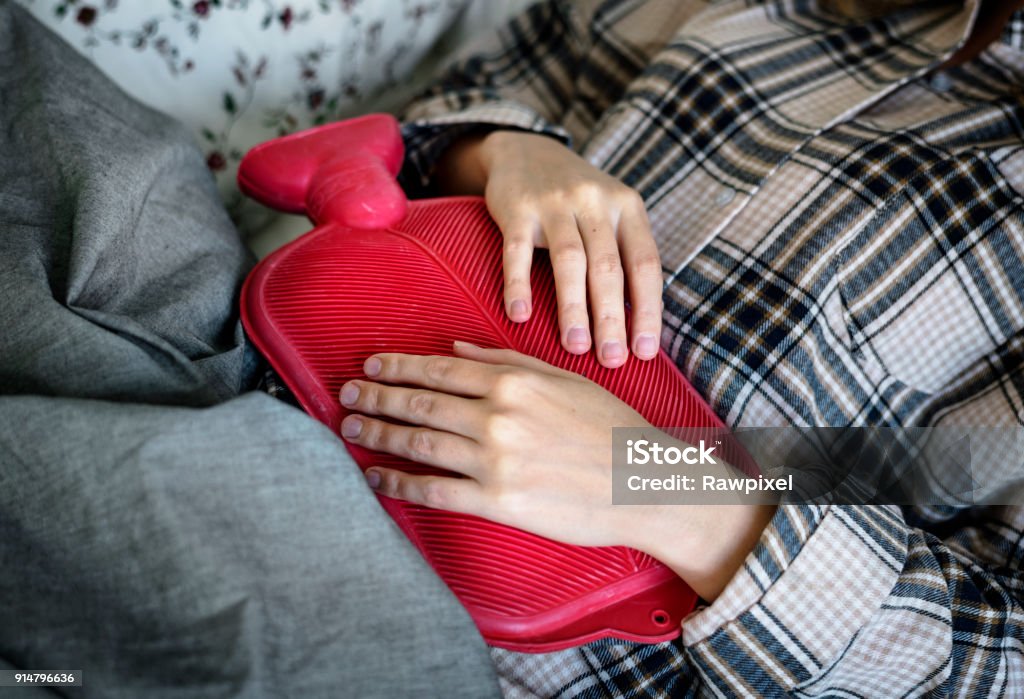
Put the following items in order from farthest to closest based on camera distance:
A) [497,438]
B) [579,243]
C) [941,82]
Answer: [941,82] → [579,243] → [497,438]

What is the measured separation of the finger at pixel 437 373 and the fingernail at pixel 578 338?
0.08m

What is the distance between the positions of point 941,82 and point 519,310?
1.93ft

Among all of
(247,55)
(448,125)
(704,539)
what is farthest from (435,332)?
(247,55)

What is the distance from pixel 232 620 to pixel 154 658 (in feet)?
0.18

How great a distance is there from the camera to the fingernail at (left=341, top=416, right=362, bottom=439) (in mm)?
593

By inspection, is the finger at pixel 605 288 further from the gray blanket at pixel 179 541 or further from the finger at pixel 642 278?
the gray blanket at pixel 179 541

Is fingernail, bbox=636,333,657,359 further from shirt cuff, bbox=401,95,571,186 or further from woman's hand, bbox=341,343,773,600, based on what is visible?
shirt cuff, bbox=401,95,571,186

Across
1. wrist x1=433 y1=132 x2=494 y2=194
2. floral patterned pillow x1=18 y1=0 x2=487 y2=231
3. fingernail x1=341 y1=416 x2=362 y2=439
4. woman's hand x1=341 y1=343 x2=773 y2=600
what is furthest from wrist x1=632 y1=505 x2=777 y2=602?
floral patterned pillow x1=18 y1=0 x2=487 y2=231

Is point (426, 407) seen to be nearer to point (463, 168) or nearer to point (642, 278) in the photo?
point (642, 278)

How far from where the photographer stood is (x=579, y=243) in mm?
700

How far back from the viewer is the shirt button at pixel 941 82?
0.86m

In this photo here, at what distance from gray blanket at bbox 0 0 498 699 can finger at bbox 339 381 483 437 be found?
7 cm

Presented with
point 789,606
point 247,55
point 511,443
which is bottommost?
point 789,606

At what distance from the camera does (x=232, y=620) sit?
47cm
